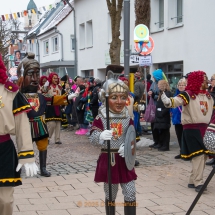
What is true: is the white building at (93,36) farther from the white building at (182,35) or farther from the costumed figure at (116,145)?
the costumed figure at (116,145)

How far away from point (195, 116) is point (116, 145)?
80.6 inches

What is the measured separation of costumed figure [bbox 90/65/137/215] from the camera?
13.1 ft

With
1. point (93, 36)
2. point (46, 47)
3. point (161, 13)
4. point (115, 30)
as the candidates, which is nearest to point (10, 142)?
point (115, 30)

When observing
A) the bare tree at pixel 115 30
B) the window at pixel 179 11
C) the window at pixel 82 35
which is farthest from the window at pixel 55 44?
the bare tree at pixel 115 30

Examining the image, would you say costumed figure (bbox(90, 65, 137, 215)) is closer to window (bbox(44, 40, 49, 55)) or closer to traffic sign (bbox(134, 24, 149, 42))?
traffic sign (bbox(134, 24, 149, 42))

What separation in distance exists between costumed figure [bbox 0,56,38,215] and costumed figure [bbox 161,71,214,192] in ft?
8.56

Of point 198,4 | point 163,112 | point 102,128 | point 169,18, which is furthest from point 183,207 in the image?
point 169,18

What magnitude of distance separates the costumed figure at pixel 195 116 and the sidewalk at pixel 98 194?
1.32 ft

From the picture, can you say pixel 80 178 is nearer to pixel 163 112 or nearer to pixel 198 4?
pixel 163 112

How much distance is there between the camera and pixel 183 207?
16.2ft

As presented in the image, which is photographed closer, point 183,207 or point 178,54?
point 183,207

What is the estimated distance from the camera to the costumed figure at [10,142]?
3537 millimetres

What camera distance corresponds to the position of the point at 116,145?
4.06m

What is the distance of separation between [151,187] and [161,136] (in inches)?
127
